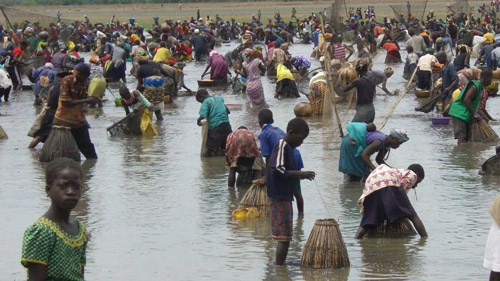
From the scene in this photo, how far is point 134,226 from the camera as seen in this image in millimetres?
9422

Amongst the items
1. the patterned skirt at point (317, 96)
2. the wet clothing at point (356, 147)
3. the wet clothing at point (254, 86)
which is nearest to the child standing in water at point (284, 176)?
the wet clothing at point (356, 147)

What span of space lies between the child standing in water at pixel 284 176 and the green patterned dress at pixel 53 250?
117 inches

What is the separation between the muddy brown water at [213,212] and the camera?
309 inches

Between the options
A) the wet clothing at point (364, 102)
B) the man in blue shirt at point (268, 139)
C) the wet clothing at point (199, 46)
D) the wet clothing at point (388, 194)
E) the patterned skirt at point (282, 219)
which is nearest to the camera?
Answer: the patterned skirt at point (282, 219)

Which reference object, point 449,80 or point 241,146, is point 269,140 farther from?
point 449,80

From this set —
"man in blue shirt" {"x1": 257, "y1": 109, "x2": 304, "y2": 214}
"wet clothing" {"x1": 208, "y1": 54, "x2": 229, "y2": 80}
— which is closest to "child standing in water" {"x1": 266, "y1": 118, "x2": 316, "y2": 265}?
"man in blue shirt" {"x1": 257, "y1": 109, "x2": 304, "y2": 214}

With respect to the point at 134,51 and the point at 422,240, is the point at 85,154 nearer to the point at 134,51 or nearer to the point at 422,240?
the point at 422,240

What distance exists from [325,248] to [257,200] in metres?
2.12

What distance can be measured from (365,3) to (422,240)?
74139 mm

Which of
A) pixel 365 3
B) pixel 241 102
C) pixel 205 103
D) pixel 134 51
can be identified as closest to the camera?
pixel 205 103

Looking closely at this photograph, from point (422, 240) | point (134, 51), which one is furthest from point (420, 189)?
point (134, 51)

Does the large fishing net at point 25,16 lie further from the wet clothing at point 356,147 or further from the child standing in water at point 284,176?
the child standing in water at point 284,176

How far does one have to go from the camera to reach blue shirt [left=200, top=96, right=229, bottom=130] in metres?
12.7

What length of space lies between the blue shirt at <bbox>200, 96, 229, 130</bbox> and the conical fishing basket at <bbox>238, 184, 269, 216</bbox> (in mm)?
3044
